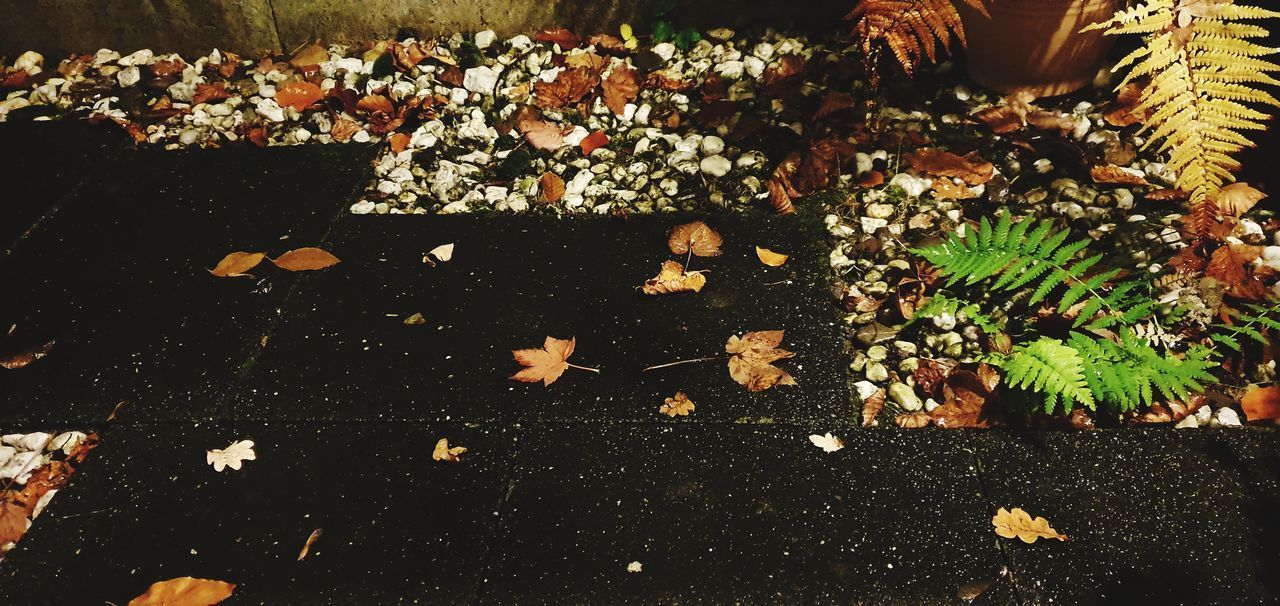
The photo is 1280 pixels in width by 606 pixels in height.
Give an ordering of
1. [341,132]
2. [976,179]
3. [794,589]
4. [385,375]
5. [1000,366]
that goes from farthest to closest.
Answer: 1. [341,132]
2. [976,179]
3. [385,375]
4. [1000,366]
5. [794,589]

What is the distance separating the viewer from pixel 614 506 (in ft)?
5.56

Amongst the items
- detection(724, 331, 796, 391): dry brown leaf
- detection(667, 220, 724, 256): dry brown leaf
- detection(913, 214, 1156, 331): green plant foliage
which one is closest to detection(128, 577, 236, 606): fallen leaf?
detection(724, 331, 796, 391): dry brown leaf

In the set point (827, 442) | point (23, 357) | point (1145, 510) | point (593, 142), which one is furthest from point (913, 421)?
point (23, 357)

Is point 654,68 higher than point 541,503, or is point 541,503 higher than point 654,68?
point 654,68

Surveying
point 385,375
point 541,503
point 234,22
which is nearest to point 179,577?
point 385,375

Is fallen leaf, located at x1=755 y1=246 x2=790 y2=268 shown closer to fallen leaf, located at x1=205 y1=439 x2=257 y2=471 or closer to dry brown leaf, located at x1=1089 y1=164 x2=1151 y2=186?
dry brown leaf, located at x1=1089 y1=164 x2=1151 y2=186

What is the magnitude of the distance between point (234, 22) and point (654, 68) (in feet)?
6.89

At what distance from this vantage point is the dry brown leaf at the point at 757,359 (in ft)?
6.33

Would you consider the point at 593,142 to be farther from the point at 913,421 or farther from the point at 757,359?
the point at 913,421

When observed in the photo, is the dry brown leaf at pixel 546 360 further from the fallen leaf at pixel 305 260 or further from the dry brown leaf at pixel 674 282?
the fallen leaf at pixel 305 260

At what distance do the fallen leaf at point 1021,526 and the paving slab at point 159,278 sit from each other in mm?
2013

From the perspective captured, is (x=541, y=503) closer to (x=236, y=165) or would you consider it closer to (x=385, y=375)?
(x=385, y=375)

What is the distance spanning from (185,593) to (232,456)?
1.18 ft

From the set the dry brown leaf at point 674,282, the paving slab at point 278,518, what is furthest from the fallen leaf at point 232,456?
the dry brown leaf at point 674,282
